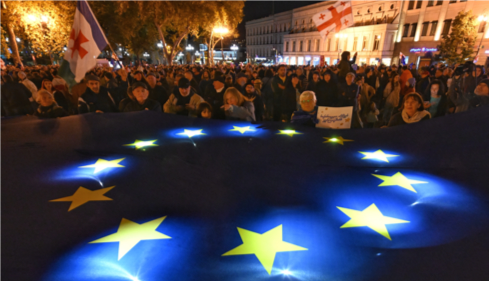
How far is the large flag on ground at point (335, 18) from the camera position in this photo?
11.4 m

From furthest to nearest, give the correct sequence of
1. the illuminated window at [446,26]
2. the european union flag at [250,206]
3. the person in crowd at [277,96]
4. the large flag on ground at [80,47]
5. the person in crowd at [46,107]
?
the illuminated window at [446,26]
the person in crowd at [277,96]
the person in crowd at [46,107]
the large flag on ground at [80,47]
the european union flag at [250,206]

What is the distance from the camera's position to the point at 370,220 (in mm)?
1879

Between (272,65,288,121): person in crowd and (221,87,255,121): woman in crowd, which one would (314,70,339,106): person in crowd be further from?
(221,87,255,121): woman in crowd

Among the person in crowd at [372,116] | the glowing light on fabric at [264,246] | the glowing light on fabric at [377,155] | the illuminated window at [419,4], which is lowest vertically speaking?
the person in crowd at [372,116]

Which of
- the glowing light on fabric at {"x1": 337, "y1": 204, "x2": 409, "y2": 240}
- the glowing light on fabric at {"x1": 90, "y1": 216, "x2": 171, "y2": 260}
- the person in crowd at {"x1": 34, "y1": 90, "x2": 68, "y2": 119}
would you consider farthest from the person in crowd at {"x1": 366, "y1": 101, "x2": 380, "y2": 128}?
the person in crowd at {"x1": 34, "y1": 90, "x2": 68, "y2": 119}

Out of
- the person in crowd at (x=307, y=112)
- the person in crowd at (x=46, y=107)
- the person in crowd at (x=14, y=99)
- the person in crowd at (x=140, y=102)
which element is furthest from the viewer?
the person in crowd at (x=14, y=99)

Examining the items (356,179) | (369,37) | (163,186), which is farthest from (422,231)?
(369,37)

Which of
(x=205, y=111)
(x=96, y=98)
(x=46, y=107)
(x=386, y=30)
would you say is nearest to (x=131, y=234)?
(x=205, y=111)

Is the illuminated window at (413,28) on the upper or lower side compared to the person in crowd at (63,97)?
upper

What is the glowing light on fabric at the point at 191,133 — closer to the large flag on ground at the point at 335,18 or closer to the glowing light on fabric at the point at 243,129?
the glowing light on fabric at the point at 243,129

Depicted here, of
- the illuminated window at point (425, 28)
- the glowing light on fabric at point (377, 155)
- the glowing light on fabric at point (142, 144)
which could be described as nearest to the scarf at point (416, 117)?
the glowing light on fabric at point (377, 155)

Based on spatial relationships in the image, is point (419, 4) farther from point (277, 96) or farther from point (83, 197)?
point (83, 197)

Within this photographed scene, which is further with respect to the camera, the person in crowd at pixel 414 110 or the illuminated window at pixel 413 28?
the illuminated window at pixel 413 28

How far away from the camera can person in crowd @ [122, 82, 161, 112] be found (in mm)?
5879
